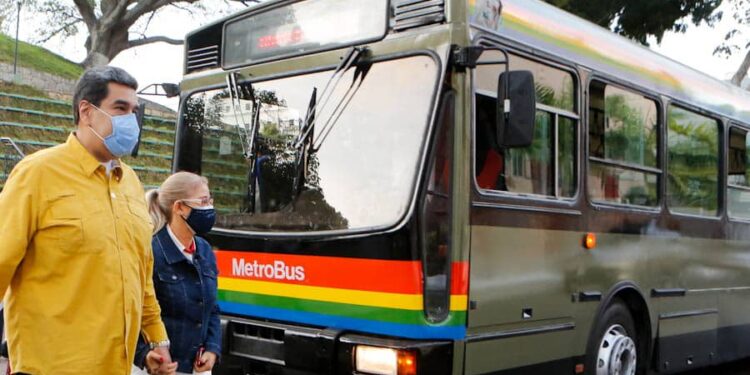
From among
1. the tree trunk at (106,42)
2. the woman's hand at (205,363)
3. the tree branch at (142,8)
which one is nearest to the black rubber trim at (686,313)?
the woman's hand at (205,363)

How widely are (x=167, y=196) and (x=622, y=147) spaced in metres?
3.67

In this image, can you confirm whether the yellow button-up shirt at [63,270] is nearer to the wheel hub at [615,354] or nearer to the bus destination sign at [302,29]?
the bus destination sign at [302,29]

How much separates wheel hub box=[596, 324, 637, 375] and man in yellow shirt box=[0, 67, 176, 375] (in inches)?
150

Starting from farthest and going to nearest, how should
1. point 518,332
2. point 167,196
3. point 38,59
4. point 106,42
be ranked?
1. point 106,42
2. point 38,59
3. point 518,332
4. point 167,196

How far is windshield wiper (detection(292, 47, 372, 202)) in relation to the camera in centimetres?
494

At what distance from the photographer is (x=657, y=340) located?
629 cm

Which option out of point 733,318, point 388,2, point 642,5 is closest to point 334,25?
point 388,2

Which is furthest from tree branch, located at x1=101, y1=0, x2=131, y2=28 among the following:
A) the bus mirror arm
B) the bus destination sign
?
the bus mirror arm

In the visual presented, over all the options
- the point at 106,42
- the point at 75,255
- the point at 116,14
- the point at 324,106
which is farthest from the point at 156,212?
the point at 106,42

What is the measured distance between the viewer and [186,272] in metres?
3.46

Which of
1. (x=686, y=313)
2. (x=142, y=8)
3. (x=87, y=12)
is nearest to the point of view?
(x=686, y=313)

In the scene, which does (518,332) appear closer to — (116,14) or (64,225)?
(64,225)

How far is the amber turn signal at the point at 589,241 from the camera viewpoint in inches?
218

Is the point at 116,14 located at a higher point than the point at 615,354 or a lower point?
higher
